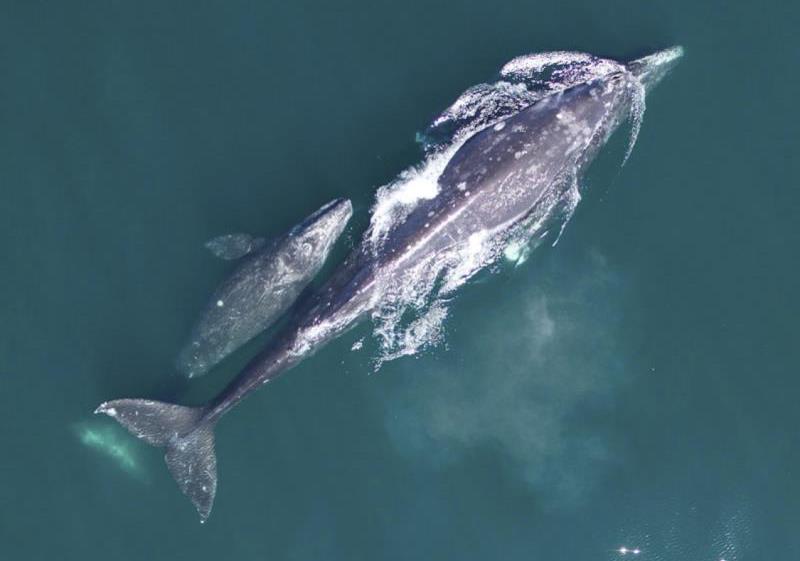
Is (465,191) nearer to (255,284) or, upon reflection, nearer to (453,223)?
(453,223)

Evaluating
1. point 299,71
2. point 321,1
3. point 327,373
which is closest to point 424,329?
point 327,373

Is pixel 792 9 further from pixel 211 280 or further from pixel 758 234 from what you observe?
pixel 211 280

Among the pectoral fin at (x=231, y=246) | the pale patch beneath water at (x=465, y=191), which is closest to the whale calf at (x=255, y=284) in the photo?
the pectoral fin at (x=231, y=246)

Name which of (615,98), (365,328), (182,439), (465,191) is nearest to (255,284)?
(365,328)

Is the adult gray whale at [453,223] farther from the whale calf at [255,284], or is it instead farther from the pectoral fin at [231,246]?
the pectoral fin at [231,246]

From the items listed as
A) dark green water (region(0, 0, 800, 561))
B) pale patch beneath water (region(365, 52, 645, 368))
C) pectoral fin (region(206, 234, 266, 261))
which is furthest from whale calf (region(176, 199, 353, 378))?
pale patch beneath water (region(365, 52, 645, 368))
